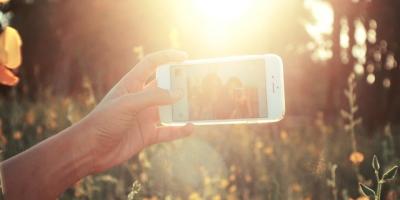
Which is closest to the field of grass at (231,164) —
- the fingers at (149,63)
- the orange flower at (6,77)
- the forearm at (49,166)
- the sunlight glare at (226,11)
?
the fingers at (149,63)

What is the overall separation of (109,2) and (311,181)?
361 inches

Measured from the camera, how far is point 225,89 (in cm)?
249

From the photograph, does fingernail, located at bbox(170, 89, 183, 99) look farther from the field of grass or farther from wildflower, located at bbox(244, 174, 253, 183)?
wildflower, located at bbox(244, 174, 253, 183)

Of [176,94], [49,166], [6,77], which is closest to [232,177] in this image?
[176,94]

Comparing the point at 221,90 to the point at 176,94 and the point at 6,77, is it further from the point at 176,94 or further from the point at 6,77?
the point at 6,77

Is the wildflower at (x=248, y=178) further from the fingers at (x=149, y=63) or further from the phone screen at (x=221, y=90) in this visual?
the fingers at (x=149, y=63)

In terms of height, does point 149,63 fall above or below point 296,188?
above

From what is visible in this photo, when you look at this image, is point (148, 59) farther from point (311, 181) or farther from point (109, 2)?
point (109, 2)

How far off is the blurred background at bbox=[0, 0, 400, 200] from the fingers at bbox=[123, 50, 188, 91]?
1.60 ft

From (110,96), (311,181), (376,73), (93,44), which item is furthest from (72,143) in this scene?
(93,44)

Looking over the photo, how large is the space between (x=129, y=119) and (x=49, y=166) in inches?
11.6

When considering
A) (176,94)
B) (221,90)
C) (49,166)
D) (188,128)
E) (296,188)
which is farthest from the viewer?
(296,188)

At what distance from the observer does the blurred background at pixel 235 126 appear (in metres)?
3.87

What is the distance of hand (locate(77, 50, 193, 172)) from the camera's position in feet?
6.74
